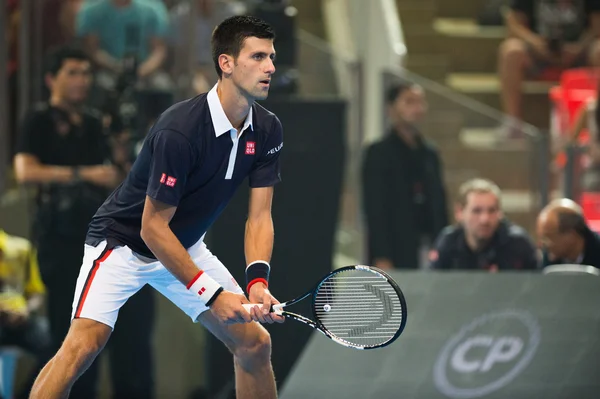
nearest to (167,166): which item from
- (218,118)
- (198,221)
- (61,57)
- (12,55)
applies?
(218,118)

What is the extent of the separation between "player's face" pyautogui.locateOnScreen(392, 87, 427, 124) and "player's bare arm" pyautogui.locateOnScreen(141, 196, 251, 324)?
347cm

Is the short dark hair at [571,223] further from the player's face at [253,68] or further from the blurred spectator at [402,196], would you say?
the player's face at [253,68]

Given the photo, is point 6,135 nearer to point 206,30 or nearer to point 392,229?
point 206,30

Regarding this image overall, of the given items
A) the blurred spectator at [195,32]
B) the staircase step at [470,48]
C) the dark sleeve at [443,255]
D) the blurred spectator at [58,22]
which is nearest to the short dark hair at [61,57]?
the blurred spectator at [58,22]

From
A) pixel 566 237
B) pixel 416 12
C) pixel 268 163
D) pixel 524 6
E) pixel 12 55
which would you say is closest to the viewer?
pixel 268 163

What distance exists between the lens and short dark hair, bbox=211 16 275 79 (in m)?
5.43

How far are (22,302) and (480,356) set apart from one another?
300 centimetres

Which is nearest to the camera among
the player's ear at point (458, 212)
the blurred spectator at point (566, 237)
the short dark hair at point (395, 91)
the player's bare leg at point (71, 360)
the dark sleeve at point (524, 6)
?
the player's bare leg at point (71, 360)

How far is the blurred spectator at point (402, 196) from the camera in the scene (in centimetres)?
843

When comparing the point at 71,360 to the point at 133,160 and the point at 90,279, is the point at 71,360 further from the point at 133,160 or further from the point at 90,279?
the point at 133,160

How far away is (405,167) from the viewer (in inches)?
334

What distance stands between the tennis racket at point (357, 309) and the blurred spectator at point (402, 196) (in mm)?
2656

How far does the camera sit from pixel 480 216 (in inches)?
321

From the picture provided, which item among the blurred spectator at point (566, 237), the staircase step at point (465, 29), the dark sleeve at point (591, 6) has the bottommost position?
the blurred spectator at point (566, 237)
